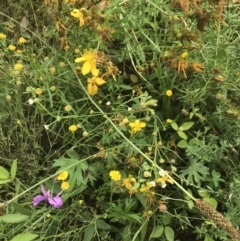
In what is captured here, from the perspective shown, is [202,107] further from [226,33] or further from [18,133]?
[18,133]

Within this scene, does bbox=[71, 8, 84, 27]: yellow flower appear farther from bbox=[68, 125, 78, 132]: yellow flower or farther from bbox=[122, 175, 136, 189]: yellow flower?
bbox=[122, 175, 136, 189]: yellow flower

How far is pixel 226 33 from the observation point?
1.44 meters

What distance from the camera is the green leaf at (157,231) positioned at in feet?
4.40

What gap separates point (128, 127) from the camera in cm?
134

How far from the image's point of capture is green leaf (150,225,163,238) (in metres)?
1.34

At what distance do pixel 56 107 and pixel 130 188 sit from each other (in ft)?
1.11

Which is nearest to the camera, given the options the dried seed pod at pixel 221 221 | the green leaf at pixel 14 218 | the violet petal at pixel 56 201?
the dried seed pod at pixel 221 221

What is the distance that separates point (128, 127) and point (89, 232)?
292 mm

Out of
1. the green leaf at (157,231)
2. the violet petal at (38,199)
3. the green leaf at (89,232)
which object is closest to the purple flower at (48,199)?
the violet petal at (38,199)

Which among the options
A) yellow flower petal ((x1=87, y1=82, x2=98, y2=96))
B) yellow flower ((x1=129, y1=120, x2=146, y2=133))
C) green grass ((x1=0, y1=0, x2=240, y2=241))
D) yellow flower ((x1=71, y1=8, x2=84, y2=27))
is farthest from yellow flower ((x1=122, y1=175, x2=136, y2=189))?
yellow flower ((x1=71, y1=8, x2=84, y2=27))

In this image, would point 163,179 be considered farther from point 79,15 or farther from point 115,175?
point 79,15

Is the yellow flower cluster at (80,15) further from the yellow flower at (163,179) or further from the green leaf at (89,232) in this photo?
the green leaf at (89,232)

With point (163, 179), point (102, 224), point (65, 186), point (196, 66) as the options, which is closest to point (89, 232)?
point (102, 224)

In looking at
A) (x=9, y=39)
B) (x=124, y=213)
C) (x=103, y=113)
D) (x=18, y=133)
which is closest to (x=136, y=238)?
(x=124, y=213)
